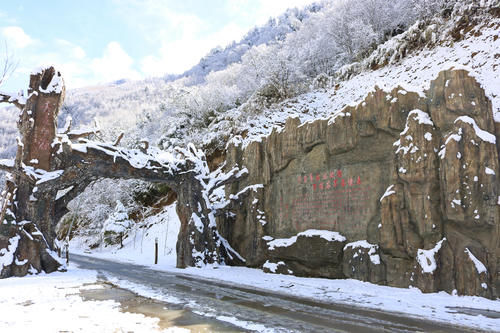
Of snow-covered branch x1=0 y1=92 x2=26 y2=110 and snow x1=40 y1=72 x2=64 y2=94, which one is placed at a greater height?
snow x1=40 y1=72 x2=64 y2=94

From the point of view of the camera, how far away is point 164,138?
101ft

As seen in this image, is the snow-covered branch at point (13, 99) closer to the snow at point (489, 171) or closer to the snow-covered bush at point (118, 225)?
the snow at point (489, 171)

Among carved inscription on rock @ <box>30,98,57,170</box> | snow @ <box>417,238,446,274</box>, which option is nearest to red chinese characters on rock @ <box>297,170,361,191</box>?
snow @ <box>417,238,446,274</box>

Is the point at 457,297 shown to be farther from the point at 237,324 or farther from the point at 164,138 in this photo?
the point at 164,138

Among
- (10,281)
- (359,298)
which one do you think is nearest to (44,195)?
(10,281)

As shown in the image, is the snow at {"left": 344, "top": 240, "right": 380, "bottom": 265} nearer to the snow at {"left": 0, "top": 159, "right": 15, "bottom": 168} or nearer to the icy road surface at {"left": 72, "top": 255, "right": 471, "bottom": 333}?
the icy road surface at {"left": 72, "top": 255, "right": 471, "bottom": 333}

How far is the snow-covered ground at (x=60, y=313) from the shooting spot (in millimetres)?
4578

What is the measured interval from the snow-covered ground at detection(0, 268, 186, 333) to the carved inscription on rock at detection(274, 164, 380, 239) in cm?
618

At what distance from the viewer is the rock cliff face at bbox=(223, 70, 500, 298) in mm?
7051

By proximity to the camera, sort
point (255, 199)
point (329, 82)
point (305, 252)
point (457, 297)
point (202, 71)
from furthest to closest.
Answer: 1. point (202, 71)
2. point (329, 82)
3. point (255, 199)
4. point (305, 252)
5. point (457, 297)

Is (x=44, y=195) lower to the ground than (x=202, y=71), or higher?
lower

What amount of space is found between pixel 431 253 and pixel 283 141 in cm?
612

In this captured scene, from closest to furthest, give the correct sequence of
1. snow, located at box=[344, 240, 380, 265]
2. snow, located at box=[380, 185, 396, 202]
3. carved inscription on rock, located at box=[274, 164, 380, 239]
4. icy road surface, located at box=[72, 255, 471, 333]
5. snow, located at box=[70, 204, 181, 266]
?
1. icy road surface, located at box=[72, 255, 471, 333]
2. snow, located at box=[380, 185, 396, 202]
3. snow, located at box=[344, 240, 380, 265]
4. carved inscription on rock, located at box=[274, 164, 380, 239]
5. snow, located at box=[70, 204, 181, 266]

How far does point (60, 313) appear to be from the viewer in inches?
215
